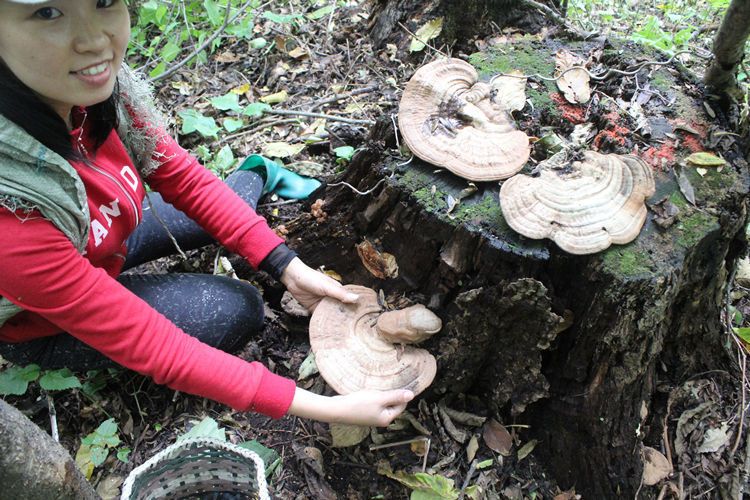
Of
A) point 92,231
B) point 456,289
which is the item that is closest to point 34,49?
point 92,231

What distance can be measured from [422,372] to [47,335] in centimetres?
186

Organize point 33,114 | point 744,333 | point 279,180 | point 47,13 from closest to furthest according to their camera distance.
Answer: point 47,13
point 33,114
point 744,333
point 279,180

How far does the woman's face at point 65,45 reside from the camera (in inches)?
55.3

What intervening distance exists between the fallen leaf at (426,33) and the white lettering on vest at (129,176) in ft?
9.43

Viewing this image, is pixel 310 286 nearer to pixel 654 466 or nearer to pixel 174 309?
pixel 174 309

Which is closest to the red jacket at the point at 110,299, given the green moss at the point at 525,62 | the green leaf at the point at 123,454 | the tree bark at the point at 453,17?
the green leaf at the point at 123,454

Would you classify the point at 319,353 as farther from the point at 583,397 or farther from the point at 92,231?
the point at 583,397

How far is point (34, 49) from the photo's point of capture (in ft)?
4.74

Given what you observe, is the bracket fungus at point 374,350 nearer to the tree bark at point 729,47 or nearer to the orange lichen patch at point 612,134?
the orange lichen patch at point 612,134

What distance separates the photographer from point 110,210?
2.18m

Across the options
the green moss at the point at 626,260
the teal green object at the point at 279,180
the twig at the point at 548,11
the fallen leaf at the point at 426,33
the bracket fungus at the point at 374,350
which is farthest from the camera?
the fallen leaf at the point at 426,33

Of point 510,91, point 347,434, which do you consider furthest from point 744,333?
point 347,434

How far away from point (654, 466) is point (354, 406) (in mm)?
1592

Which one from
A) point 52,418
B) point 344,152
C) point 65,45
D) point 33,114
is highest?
point 65,45
